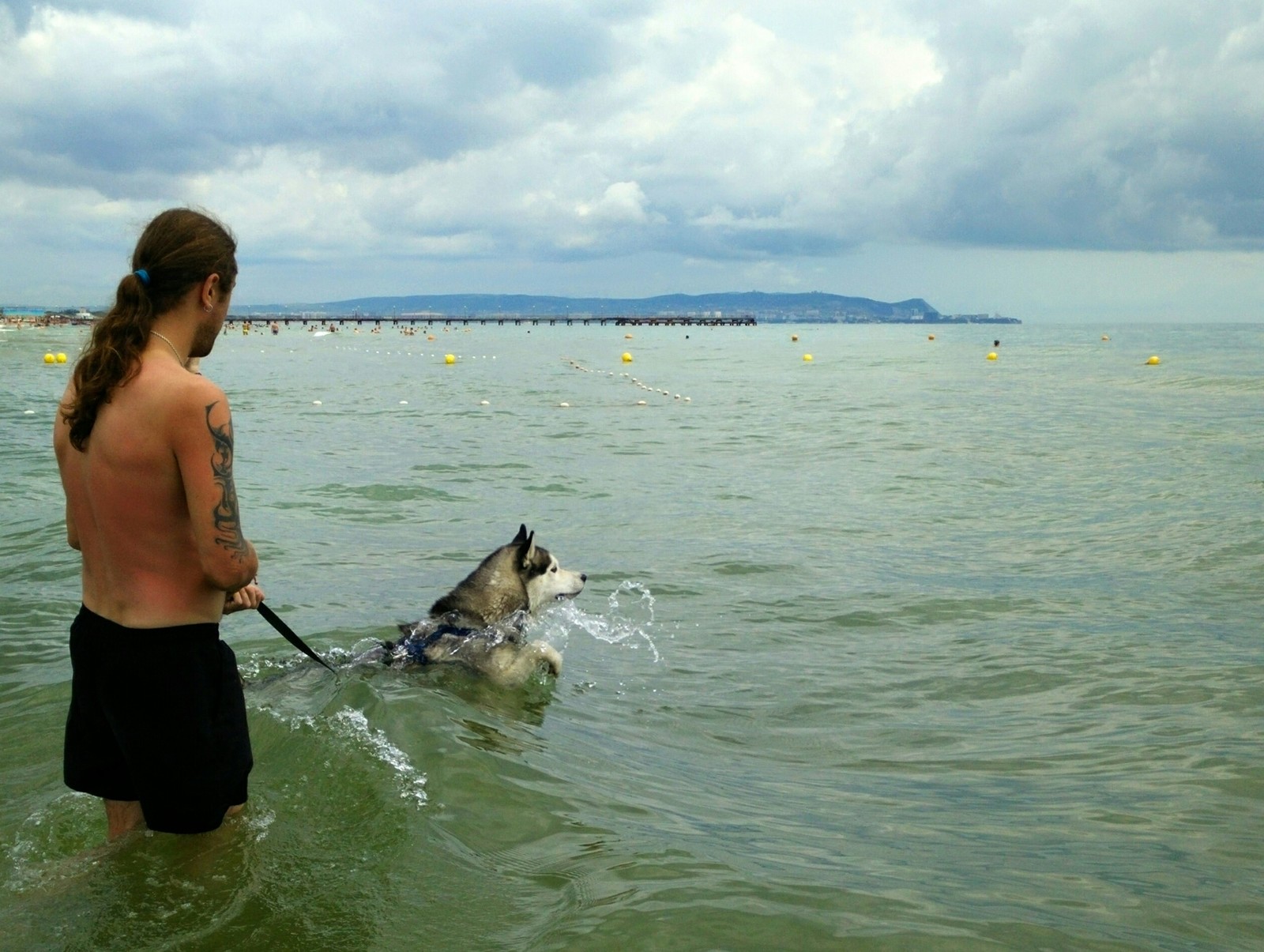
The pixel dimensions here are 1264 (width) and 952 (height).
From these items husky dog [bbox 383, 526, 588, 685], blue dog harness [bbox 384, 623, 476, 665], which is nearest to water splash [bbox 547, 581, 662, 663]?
husky dog [bbox 383, 526, 588, 685]

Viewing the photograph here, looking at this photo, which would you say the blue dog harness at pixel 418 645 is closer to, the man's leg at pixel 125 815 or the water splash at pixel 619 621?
the water splash at pixel 619 621

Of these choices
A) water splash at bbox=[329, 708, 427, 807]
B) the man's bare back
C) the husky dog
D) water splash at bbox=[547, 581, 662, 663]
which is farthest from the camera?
water splash at bbox=[547, 581, 662, 663]

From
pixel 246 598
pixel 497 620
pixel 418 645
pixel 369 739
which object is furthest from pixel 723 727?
pixel 246 598

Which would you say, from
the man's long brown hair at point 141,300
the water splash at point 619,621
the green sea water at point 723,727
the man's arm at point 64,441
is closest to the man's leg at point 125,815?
the green sea water at point 723,727

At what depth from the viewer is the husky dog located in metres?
8.23

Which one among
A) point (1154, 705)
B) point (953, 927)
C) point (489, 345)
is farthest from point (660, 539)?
point (489, 345)

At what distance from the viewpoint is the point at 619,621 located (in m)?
10.6

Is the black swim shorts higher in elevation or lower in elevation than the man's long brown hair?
lower

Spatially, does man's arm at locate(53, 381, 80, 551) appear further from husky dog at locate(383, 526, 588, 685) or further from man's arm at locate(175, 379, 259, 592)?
husky dog at locate(383, 526, 588, 685)

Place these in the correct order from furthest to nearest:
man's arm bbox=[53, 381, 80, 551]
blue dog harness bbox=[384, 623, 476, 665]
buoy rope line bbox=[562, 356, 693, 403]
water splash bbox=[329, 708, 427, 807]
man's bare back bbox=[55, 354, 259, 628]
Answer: buoy rope line bbox=[562, 356, 693, 403] → blue dog harness bbox=[384, 623, 476, 665] → water splash bbox=[329, 708, 427, 807] → man's arm bbox=[53, 381, 80, 551] → man's bare back bbox=[55, 354, 259, 628]

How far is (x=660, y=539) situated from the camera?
1432cm

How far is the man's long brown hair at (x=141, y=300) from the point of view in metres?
3.78

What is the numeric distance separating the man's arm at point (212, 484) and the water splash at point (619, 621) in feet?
19.2

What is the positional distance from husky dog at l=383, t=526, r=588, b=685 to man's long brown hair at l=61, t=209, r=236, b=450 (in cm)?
461
